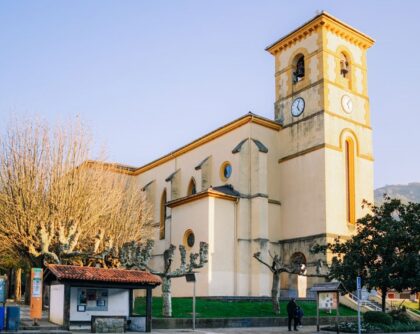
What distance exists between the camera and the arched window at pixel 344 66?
142ft

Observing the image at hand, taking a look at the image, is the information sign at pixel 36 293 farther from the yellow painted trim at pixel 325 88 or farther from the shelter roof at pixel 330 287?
the yellow painted trim at pixel 325 88

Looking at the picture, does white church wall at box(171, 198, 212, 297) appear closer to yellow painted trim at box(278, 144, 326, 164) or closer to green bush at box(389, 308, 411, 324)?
yellow painted trim at box(278, 144, 326, 164)

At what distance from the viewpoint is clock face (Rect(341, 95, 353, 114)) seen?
1650 inches

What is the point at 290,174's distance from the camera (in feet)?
137

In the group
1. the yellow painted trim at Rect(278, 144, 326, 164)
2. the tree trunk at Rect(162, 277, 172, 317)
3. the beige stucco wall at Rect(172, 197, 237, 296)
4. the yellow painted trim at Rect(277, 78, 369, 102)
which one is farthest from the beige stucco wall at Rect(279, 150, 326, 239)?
the tree trunk at Rect(162, 277, 172, 317)

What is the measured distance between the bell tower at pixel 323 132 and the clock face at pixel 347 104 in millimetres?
15

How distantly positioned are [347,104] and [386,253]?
17.5 metres

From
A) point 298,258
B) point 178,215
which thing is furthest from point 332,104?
point 178,215

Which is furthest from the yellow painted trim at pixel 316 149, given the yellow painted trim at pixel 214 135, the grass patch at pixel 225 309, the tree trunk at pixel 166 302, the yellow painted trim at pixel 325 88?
the tree trunk at pixel 166 302

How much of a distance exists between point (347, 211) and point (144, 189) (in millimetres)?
22027

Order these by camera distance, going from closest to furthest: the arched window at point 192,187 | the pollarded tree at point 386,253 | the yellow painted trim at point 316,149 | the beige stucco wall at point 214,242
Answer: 1. the pollarded tree at point 386,253
2. the beige stucco wall at point 214,242
3. the yellow painted trim at point 316,149
4. the arched window at point 192,187

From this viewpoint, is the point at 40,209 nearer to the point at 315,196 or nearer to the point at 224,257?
the point at 224,257

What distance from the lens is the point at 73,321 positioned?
21531 millimetres

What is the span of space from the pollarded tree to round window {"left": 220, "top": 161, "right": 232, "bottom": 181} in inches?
611
